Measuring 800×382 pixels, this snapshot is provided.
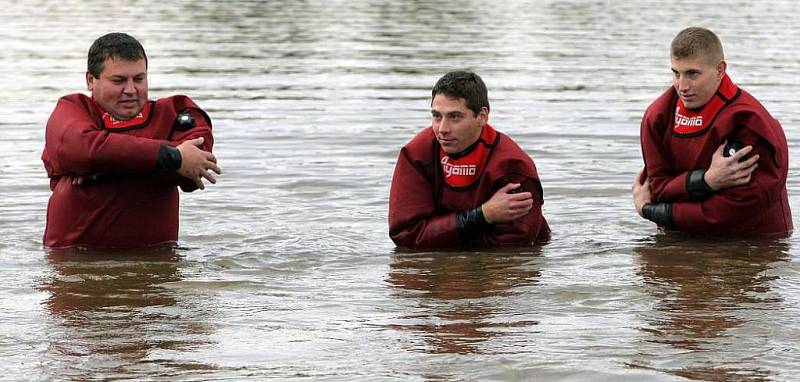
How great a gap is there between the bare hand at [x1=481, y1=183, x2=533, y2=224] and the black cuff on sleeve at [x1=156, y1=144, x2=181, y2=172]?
1956 mm

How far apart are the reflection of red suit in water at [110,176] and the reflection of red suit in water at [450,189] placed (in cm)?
134

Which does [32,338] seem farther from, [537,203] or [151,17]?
[151,17]

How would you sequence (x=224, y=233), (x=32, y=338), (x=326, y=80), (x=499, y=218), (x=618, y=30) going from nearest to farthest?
(x=32, y=338), (x=499, y=218), (x=224, y=233), (x=326, y=80), (x=618, y=30)

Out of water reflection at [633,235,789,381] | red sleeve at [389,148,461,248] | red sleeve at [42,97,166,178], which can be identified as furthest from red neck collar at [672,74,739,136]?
red sleeve at [42,97,166,178]

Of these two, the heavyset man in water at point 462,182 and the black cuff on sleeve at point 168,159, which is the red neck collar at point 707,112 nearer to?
the heavyset man in water at point 462,182

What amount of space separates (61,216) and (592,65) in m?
14.5

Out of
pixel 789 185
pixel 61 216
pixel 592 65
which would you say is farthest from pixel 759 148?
pixel 592 65

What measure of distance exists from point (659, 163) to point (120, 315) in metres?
4.00

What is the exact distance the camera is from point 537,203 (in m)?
9.19

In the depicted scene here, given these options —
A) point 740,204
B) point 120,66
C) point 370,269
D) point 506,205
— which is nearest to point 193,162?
point 120,66

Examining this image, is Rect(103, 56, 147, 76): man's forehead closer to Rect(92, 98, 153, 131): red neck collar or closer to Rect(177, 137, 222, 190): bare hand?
Rect(92, 98, 153, 131): red neck collar

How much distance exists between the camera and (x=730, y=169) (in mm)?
9062

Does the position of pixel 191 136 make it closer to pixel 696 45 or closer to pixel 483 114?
pixel 483 114

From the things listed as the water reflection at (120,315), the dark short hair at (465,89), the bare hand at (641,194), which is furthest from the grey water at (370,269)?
the dark short hair at (465,89)
